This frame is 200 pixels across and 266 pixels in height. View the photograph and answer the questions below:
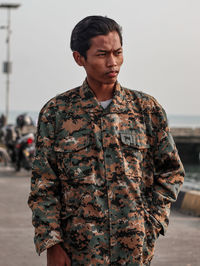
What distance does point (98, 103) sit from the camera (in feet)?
9.16

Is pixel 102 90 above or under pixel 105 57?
under

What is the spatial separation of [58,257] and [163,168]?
1.83ft

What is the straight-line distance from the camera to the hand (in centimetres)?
268

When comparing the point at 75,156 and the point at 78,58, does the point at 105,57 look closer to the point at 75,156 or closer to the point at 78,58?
the point at 78,58

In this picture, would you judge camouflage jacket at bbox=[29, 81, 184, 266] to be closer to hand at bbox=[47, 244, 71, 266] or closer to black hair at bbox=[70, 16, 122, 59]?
hand at bbox=[47, 244, 71, 266]

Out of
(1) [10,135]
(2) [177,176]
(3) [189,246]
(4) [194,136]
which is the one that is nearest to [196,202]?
(3) [189,246]

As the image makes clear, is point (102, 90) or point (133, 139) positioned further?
point (102, 90)

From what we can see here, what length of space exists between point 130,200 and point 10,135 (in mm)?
15957

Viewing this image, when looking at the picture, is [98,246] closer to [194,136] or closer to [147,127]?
[147,127]

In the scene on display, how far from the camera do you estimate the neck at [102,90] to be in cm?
284

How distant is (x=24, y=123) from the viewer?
1881cm

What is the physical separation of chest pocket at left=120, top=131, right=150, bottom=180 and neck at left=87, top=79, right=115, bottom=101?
192 millimetres

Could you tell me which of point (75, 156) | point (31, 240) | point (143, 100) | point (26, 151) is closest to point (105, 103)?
point (143, 100)

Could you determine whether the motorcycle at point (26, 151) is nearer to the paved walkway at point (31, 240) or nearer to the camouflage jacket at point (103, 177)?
the paved walkway at point (31, 240)
